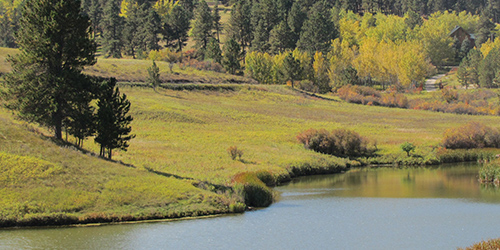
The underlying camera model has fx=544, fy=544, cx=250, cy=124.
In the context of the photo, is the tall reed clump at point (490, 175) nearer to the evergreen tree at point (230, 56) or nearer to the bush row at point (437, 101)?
the bush row at point (437, 101)

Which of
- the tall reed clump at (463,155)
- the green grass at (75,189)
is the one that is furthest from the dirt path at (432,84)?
the green grass at (75,189)

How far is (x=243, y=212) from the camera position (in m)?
41.5

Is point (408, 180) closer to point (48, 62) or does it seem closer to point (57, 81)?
point (57, 81)

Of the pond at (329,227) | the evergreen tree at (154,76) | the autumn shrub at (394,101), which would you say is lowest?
the pond at (329,227)

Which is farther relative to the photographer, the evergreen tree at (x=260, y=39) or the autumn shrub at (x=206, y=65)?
the evergreen tree at (x=260, y=39)

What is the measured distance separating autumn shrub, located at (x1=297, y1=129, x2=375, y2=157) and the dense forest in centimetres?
6184

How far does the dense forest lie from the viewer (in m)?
141

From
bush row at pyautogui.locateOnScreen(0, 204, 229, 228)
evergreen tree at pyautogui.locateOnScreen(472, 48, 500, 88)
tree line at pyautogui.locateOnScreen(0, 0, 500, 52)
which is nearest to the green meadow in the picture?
bush row at pyautogui.locateOnScreen(0, 204, 229, 228)

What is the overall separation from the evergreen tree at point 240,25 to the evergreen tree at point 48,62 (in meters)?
113

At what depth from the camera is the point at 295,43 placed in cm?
16638

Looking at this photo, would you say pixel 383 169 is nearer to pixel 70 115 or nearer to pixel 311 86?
pixel 70 115

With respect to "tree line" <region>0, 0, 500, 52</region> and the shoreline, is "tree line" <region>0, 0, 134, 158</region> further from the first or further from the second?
"tree line" <region>0, 0, 500, 52</region>

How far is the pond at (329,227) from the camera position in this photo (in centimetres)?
3212

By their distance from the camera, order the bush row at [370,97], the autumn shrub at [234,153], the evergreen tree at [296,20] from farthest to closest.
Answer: the evergreen tree at [296,20]
the bush row at [370,97]
the autumn shrub at [234,153]
